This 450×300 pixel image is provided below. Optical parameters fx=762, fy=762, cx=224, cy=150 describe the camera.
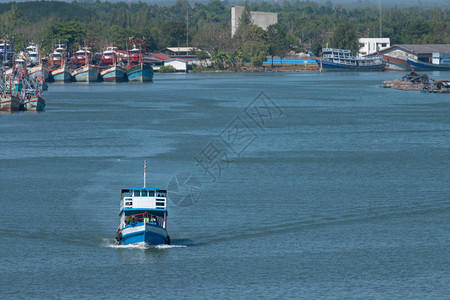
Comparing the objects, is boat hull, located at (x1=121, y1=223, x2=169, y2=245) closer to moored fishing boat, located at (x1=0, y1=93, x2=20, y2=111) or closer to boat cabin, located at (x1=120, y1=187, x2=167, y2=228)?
boat cabin, located at (x1=120, y1=187, x2=167, y2=228)

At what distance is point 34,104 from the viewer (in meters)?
133

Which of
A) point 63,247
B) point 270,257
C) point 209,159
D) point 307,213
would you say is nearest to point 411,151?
point 209,159

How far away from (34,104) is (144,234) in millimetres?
92984

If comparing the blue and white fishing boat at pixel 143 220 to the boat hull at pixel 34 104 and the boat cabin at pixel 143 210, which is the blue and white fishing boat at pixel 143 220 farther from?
the boat hull at pixel 34 104

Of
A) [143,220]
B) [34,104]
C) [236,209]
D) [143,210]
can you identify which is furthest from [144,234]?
[34,104]

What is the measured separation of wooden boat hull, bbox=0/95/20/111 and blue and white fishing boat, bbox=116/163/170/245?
89065mm

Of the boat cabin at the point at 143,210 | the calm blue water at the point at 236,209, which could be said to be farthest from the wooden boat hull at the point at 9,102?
the boat cabin at the point at 143,210

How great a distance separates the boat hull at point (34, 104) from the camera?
133 m

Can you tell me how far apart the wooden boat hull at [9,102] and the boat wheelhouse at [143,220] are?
292 feet

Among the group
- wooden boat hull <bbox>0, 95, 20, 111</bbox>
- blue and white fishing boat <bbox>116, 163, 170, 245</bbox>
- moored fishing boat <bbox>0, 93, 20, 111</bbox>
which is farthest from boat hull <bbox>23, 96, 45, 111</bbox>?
blue and white fishing boat <bbox>116, 163, 170, 245</bbox>

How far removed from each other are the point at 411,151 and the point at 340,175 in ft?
61.3

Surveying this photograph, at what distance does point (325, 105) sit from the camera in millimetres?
147500

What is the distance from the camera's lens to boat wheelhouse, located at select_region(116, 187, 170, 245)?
45.2 m

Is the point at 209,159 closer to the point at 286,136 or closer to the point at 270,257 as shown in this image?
the point at 286,136
